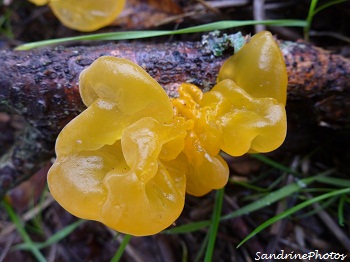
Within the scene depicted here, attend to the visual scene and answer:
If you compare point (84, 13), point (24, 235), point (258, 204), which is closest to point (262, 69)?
point (258, 204)

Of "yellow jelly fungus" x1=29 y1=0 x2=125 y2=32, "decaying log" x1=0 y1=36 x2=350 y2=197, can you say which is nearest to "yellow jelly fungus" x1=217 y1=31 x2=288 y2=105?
"decaying log" x1=0 y1=36 x2=350 y2=197

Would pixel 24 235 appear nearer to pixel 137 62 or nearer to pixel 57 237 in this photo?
pixel 57 237

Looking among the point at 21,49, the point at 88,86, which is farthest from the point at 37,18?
the point at 88,86

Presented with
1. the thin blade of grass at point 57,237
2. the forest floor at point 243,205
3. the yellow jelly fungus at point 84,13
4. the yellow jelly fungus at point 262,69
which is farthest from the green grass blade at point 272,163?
the yellow jelly fungus at point 84,13

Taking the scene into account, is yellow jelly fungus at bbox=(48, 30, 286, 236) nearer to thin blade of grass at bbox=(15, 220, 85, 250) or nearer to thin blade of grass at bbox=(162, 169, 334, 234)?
thin blade of grass at bbox=(162, 169, 334, 234)

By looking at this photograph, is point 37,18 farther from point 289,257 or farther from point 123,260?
point 289,257

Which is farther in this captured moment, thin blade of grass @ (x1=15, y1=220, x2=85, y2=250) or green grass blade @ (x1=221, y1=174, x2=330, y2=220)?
thin blade of grass @ (x1=15, y1=220, x2=85, y2=250)

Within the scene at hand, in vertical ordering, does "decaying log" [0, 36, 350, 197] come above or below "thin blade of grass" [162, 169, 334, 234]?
above
